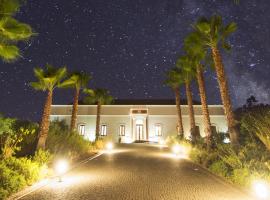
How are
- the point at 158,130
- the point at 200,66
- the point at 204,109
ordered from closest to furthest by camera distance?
the point at 204,109 < the point at 200,66 < the point at 158,130

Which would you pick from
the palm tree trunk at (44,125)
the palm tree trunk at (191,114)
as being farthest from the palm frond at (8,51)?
the palm tree trunk at (191,114)

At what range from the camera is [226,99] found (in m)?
16.3

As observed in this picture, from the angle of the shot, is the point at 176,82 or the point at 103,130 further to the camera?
the point at 103,130

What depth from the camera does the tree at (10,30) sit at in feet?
35.7

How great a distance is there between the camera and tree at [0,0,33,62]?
1088cm

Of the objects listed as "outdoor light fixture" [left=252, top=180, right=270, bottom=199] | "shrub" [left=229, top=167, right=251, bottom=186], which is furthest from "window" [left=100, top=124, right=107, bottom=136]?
"outdoor light fixture" [left=252, top=180, right=270, bottom=199]

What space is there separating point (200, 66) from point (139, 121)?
2137 cm

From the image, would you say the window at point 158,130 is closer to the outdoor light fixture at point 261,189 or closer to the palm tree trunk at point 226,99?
the palm tree trunk at point 226,99

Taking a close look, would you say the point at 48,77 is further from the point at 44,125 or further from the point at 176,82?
the point at 176,82

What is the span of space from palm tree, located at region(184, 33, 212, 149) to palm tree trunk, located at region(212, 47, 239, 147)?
2.39 m

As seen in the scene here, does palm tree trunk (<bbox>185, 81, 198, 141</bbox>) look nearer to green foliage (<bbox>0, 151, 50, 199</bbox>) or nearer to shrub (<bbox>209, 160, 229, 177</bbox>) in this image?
shrub (<bbox>209, 160, 229, 177</bbox>)

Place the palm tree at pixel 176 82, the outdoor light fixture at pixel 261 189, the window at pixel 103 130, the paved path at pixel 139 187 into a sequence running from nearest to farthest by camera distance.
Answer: the outdoor light fixture at pixel 261 189 → the paved path at pixel 139 187 → the palm tree at pixel 176 82 → the window at pixel 103 130

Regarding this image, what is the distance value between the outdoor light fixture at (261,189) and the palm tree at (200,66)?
9.93 meters

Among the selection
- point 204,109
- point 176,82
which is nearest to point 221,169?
point 204,109
